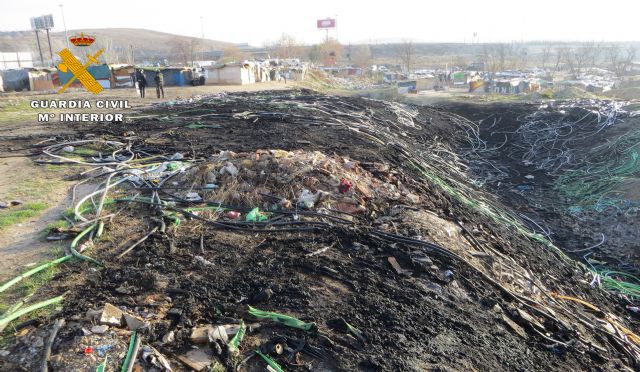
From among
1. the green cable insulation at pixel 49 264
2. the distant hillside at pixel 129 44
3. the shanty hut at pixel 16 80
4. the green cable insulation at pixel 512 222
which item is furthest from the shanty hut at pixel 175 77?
the distant hillside at pixel 129 44

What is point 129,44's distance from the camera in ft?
264

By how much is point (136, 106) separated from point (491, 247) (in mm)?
17116

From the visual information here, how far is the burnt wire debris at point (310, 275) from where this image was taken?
Answer: 3.77m

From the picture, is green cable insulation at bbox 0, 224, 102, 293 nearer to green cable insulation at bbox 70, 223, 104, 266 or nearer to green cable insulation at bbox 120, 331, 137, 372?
green cable insulation at bbox 70, 223, 104, 266

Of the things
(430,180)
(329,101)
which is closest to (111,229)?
(430,180)

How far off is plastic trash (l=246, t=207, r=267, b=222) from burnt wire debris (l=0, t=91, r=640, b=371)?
21 millimetres

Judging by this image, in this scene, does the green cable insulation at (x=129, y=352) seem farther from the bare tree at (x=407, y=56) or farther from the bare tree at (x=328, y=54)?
the bare tree at (x=328, y=54)

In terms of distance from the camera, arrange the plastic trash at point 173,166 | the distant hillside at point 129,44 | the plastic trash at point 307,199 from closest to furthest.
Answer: the plastic trash at point 307,199 < the plastic trash at point 173,166 < the distant hillside at point 129,44

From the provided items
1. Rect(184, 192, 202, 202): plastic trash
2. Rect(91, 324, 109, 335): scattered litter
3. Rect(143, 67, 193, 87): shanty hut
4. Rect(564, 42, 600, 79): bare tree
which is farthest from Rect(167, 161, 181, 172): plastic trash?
Rect(564, 42, 600, 79): bare tree

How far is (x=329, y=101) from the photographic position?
1845 centimetres

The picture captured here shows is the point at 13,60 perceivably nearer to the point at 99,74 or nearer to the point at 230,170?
the point at 99,74

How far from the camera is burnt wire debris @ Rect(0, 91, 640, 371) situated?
377 cm

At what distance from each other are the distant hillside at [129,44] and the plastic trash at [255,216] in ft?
206

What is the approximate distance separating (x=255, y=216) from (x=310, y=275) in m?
1.69
